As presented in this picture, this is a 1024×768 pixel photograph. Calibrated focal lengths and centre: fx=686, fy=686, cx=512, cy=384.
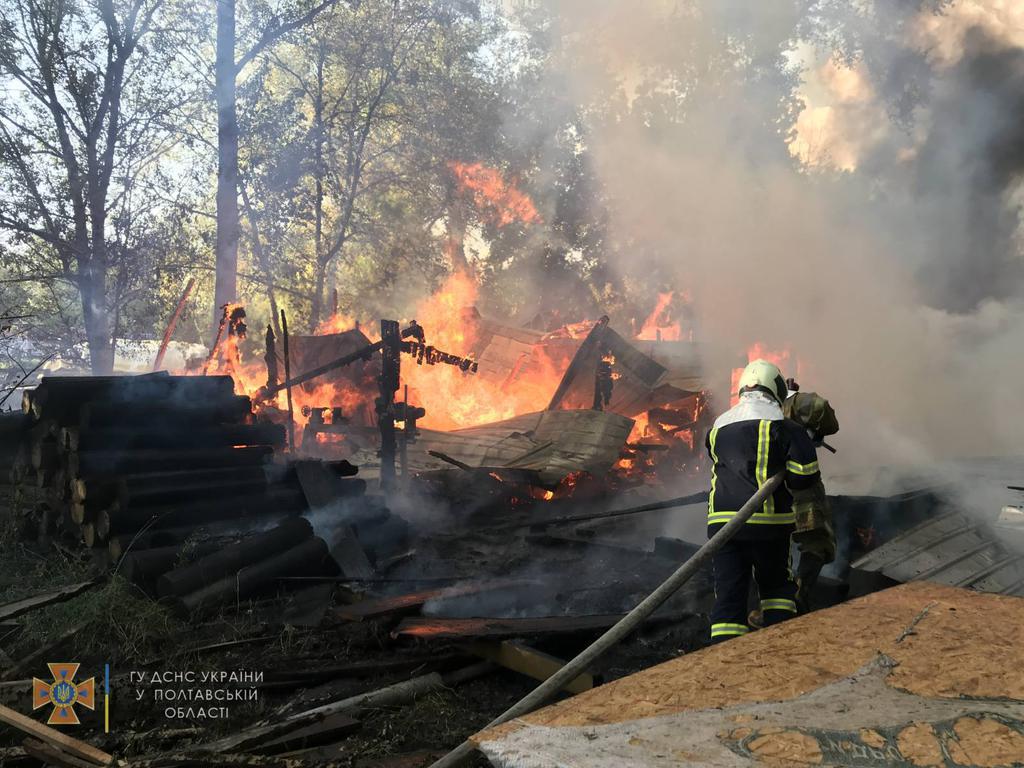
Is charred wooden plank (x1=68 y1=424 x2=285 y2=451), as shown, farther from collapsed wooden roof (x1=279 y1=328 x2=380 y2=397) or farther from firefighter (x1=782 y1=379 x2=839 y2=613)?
collapsed wooden roof (x1=279 y1=328 x2=380 y2=397)

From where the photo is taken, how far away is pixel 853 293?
1764cm

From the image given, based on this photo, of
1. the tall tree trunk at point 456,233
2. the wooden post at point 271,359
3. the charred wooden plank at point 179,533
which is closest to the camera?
the charred wooden plank at point 179,533

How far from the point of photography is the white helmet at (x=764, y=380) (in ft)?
14.8

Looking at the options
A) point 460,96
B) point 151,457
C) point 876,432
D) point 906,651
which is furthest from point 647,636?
point 460,96

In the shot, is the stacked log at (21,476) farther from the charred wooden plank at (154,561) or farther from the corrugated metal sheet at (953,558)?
the corrugated metal sheet at (953,558)

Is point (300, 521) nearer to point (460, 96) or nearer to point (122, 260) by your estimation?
point (122, 260)

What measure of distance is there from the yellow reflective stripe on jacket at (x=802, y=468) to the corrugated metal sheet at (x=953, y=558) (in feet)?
7.29

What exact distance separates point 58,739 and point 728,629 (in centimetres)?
371

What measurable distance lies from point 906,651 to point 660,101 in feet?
80.5

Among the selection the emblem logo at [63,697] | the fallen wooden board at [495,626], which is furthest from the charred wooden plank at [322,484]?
the emblem logo at [63,697]

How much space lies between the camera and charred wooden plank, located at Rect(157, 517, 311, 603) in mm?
5750

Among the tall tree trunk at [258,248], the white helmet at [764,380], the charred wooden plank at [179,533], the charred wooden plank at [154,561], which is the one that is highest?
the tall tree trunk at [258,248]

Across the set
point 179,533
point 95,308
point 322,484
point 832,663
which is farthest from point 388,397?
point 95,308

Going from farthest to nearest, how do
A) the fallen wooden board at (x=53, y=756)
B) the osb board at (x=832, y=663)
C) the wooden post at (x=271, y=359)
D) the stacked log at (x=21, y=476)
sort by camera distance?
1. the wooden post at (x=271, y=359)
2. the stacked log at (x=21, y=476)
3. the fallen wooden board at (x=53, y=756)
4. the osb board at (x=832, y=663)
